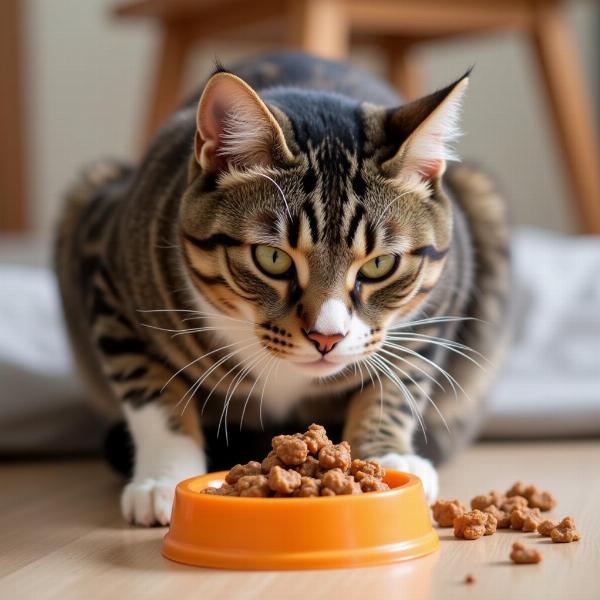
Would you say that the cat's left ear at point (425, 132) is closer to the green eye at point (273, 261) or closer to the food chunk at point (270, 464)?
the green eye at point (273, 261)

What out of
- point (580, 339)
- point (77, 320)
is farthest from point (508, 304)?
point (77, 320)

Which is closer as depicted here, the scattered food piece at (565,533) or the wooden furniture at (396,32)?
the scattered food piece at (565,533)

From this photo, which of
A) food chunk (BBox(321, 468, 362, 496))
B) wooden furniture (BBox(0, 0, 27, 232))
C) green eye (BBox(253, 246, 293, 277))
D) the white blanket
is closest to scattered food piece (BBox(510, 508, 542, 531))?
food chunk (BBox(321, 468, 362, 496))

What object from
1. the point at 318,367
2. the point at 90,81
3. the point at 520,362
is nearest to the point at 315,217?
the point at 318,367

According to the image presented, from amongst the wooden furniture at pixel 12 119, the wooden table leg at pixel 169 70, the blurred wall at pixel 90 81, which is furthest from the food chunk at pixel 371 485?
the wooden furniture at pixel 12 119

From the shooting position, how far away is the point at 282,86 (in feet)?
5.10

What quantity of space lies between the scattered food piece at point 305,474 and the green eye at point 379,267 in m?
0.20

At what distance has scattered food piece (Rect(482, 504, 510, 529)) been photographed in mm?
1159

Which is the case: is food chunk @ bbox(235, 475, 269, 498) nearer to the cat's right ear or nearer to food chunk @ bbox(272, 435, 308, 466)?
food chunk @ bbox(272, 435, 308, 466)

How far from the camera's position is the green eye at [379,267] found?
118 cm

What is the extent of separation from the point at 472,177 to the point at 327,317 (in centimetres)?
69

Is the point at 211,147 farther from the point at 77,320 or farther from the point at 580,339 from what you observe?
the point at 580,339

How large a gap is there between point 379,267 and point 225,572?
399 millimetres

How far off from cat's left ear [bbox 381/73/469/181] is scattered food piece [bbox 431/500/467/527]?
0.38 metres
